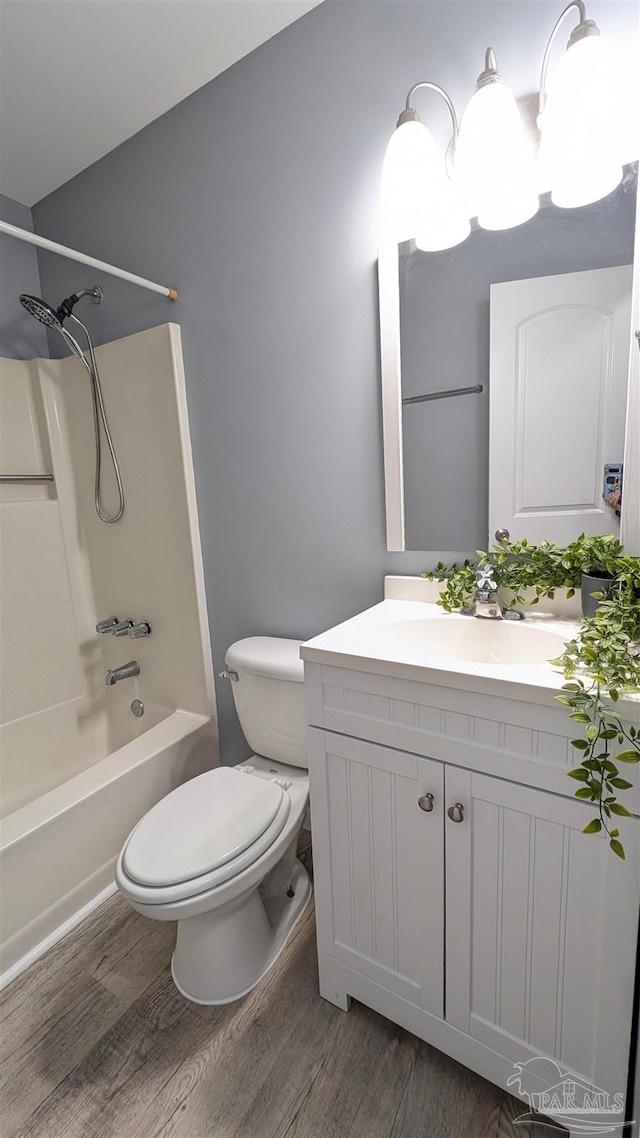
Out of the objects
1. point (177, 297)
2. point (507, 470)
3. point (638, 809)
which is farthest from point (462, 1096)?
point (177, 297)

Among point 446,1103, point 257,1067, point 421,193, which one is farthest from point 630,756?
point 421,193

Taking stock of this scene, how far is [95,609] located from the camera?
7.29 ft

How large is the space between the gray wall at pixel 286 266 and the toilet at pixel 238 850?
9.9 inches

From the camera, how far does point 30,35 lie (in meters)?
1.36

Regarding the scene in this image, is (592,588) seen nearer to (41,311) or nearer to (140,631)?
(140,631)

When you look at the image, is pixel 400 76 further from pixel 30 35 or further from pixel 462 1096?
pixel 462 1096

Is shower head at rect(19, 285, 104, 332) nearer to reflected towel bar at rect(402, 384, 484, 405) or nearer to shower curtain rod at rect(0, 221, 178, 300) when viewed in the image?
shower curtain rod at rect(0, 221, 178, 300)

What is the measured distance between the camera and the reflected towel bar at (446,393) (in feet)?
4.10

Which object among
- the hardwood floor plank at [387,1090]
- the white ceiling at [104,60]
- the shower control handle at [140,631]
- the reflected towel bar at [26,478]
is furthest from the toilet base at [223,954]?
the white ceiling at [104,60]

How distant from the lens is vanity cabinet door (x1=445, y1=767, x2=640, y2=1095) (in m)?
0.81

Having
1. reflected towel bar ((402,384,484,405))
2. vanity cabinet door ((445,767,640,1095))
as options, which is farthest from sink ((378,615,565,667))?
reflected towel bar ((402,384,484,405))

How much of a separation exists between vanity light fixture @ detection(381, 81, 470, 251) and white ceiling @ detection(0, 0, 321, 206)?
0.54 meters

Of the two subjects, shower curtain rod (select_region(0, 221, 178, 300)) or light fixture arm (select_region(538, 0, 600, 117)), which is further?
shower curtain rod (select_region(0, 221, 178, 300))

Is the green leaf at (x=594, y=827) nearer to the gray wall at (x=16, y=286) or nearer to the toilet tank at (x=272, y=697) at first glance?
the toilet tank at (x=272, y=697)
